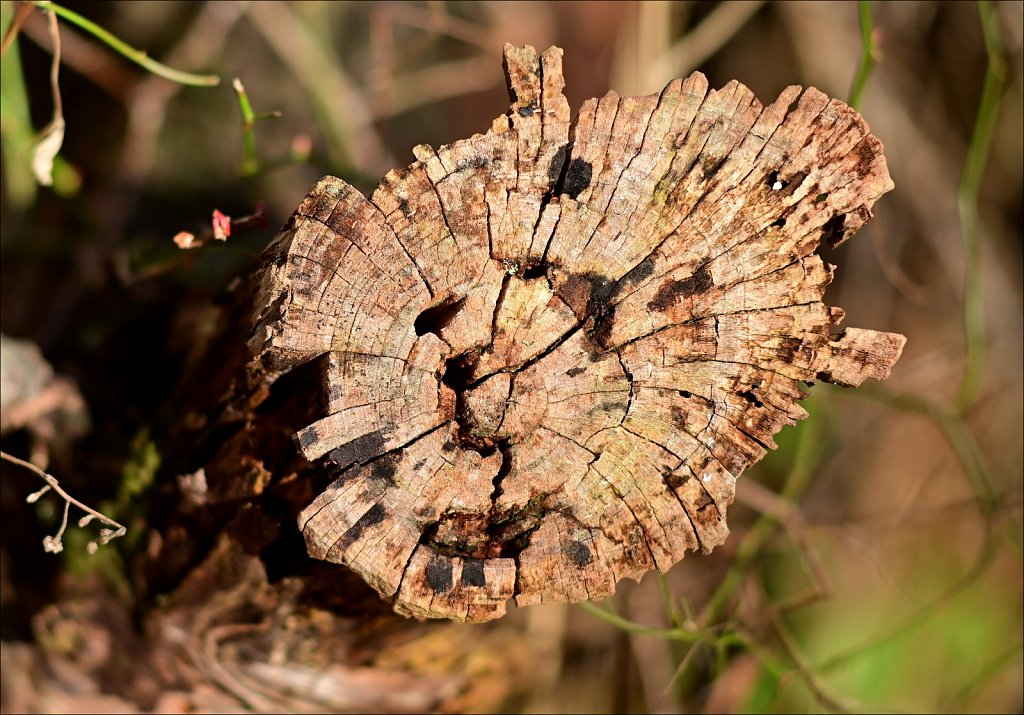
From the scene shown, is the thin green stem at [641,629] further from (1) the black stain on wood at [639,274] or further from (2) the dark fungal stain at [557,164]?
(2) the dark fungal stain at [557,164]

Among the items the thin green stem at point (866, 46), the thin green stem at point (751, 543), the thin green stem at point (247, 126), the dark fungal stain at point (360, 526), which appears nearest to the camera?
the dark fungal stain at point (360, 526)

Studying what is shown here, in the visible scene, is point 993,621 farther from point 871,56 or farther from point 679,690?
point 871,56

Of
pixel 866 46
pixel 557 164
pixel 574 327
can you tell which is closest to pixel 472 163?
pixel 557 164

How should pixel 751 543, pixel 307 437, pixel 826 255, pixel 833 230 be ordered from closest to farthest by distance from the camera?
1. pixel 307 437
2. pixel 833 230
3. pixel 751 543
4. pixel 826 255

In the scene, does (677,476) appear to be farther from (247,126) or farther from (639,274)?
(247,126)

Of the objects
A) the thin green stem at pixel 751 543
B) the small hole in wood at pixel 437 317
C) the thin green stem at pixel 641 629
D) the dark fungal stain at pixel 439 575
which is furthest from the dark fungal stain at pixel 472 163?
the thin green stem at pixel 751 543

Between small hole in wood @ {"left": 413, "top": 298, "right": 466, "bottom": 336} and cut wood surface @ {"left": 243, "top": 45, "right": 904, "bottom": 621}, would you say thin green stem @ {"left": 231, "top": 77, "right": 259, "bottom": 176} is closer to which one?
cut wood surface @ {"left": 243, "top": 45, "right": 904, "bottom": 621}

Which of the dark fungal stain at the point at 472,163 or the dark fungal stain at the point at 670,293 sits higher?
the dark fungal stain at the point at 472,163
